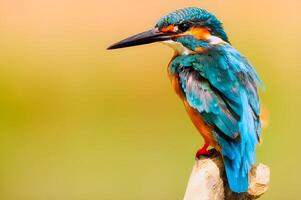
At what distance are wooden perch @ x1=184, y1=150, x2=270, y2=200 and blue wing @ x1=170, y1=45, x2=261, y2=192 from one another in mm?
42

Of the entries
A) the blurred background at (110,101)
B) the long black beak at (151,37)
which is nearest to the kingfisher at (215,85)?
the long black beak at (151,37)

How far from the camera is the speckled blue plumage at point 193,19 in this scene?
4086 millimetres

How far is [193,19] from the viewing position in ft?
13.5

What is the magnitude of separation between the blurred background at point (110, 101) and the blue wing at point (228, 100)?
2072 mm

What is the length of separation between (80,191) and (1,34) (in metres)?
2.40

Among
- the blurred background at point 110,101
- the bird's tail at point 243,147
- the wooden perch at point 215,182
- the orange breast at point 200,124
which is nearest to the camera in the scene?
the wooden perch at point 215,182

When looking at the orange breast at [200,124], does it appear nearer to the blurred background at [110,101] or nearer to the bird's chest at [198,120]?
the bird's chest at [198,120]

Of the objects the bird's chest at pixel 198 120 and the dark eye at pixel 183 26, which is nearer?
the bird's chest at pixel 198 120

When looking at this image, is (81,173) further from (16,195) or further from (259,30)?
(259,30)

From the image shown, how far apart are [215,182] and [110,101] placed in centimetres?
398

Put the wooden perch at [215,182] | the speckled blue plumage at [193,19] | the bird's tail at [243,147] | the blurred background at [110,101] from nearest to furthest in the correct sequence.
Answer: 1. the wooden perch at [215,182]
2. the bird's tail at [243,147]
3. the speckled blue plumage at [193,19]
4. the blurred background at [110,101]

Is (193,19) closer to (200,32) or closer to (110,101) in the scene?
(200,32)

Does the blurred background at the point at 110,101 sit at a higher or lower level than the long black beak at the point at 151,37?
lower

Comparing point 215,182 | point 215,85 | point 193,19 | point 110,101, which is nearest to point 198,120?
point 215,85
